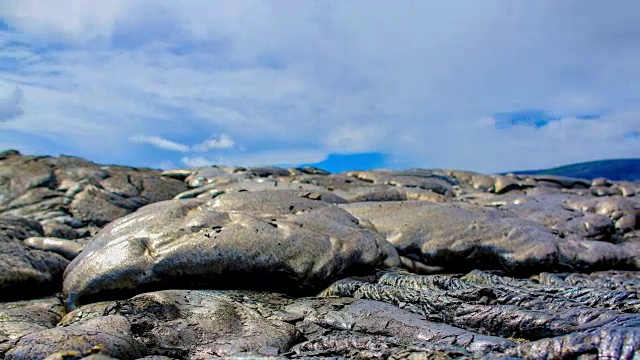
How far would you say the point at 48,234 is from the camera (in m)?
16.9

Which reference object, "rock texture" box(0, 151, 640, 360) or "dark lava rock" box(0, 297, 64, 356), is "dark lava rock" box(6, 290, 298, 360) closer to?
"rock texture" box(0, 151, 640, 360)

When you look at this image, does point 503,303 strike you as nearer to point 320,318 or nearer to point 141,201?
point 320,318

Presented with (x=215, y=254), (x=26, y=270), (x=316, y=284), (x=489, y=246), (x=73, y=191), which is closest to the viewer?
(x=215, y=254)

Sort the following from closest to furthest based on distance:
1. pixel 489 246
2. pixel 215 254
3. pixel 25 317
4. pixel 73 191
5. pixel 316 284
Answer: pixel 25 317 < pixel 215 254 < pixel 316 284 < pixel 489 246 < pixel 73 191

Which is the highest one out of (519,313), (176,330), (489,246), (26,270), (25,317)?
(26,270)

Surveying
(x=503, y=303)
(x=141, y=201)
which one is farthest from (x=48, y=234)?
(x=503, y=303)

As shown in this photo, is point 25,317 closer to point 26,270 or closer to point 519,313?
point 26,270

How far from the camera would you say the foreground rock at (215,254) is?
10.5 m

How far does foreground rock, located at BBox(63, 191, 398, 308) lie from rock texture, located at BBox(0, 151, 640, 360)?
1.2 inches

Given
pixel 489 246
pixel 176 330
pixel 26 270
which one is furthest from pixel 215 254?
pixel 489 246

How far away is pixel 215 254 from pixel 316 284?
7.01 ft

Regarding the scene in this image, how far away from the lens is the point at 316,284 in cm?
1095

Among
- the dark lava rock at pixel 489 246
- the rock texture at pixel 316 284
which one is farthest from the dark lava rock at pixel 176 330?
the dark lava rock at pixel 489 246

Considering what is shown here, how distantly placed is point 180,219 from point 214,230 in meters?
1.05
